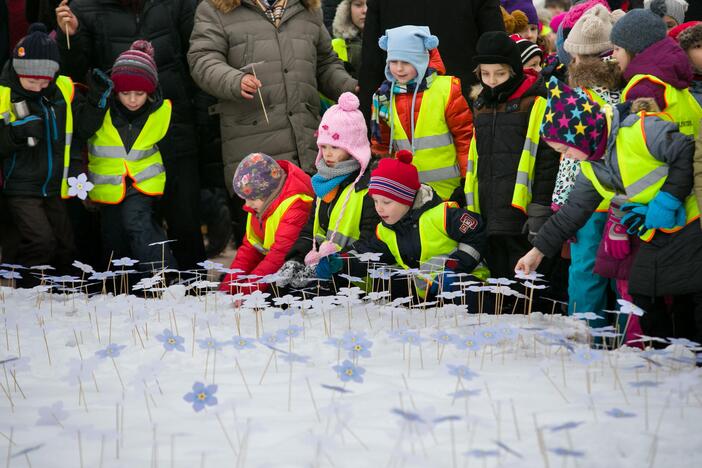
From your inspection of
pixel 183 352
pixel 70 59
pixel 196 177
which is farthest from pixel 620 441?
pixel 70 59

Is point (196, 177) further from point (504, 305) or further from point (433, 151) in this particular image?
point (504, 305)

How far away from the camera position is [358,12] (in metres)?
9.25

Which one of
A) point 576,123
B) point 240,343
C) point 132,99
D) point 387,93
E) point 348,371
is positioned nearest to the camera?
point 348,371

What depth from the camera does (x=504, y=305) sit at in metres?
7.38

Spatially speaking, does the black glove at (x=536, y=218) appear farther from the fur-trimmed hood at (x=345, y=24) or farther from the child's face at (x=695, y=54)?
the fur-trimmed hood at (x=345, y=24)

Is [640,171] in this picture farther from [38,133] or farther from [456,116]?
[38,133]

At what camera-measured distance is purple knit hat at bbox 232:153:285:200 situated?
741 cm

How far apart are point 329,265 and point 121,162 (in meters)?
2.14

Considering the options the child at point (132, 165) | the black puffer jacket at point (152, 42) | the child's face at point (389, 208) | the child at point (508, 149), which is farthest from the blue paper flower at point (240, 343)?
the black puffer jacket at point (152, 42)

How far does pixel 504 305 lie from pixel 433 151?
4.11ft

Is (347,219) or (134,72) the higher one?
(134,72)

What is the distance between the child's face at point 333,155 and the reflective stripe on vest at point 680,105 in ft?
6.85

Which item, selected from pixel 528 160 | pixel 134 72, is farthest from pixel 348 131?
pixel 134 72

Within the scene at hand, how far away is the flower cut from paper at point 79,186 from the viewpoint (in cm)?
794
